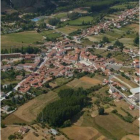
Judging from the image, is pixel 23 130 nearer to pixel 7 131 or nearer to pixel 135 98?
pixel 7 131

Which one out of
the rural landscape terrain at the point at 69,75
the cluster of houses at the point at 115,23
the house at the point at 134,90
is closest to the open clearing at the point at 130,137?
the rural landscape terrain at the point at 69,75

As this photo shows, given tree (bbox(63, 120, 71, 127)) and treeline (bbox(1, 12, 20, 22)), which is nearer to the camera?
tree (bbox(63, 120, 71, 127))

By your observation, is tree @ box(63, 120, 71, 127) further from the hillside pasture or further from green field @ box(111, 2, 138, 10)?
green field @ box(111, 2, 138, 10)

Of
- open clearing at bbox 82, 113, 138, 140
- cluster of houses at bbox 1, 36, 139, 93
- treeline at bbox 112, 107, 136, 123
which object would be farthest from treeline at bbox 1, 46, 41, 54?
treeline at bbox 112, 107, 136, 123

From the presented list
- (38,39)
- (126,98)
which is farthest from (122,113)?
(38,39)

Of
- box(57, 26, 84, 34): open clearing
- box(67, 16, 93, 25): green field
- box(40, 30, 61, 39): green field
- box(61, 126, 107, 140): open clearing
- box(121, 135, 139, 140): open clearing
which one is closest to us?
box(61, 126, 107, 140): open clearing

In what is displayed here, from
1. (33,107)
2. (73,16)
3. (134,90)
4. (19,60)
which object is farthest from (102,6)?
(33,107)

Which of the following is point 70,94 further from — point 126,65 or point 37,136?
point 126,65

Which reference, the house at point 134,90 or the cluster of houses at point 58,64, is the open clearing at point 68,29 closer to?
the cluster of houses at point 58,64
